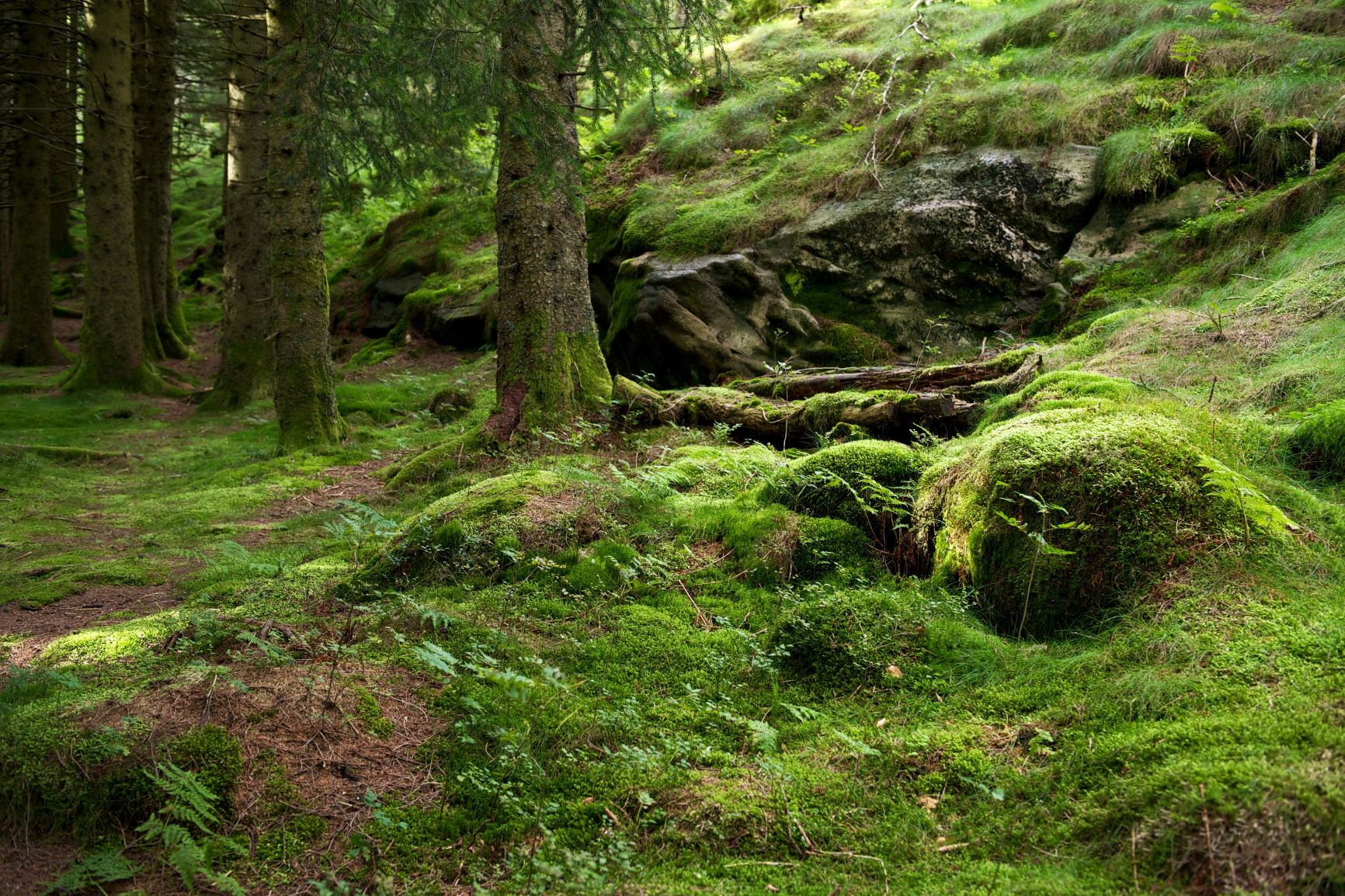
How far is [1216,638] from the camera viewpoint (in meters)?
2.90

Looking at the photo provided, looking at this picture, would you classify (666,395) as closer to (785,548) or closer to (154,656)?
(785,548)

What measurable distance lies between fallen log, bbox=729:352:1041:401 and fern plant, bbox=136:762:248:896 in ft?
18.2

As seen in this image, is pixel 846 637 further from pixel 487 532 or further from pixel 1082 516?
pixel 487 532

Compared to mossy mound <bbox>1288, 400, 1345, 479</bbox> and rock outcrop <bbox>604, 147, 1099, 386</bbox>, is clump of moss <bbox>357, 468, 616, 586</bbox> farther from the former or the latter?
rock outcrop <bbox>604, 147, 1099, 386</bbox>

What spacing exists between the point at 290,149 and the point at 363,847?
29.0 feet

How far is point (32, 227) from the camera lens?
13.8m

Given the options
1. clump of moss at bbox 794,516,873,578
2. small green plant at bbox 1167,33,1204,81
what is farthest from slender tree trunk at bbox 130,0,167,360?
small green plant at bbox 1167,33,1204,81

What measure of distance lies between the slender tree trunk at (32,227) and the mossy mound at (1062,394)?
1640 centimetres

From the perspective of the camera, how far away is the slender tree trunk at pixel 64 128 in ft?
44.3

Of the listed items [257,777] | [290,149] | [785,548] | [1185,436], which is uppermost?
[290,149]

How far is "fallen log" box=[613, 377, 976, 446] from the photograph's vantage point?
5.91m

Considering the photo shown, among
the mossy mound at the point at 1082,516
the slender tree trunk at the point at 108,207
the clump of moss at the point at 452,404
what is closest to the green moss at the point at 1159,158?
the mossy mound at the point at 1082,516

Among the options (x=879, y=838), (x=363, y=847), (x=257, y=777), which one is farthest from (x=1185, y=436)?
(x=257, y=777)

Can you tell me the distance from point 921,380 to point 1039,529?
3265 millimetres
